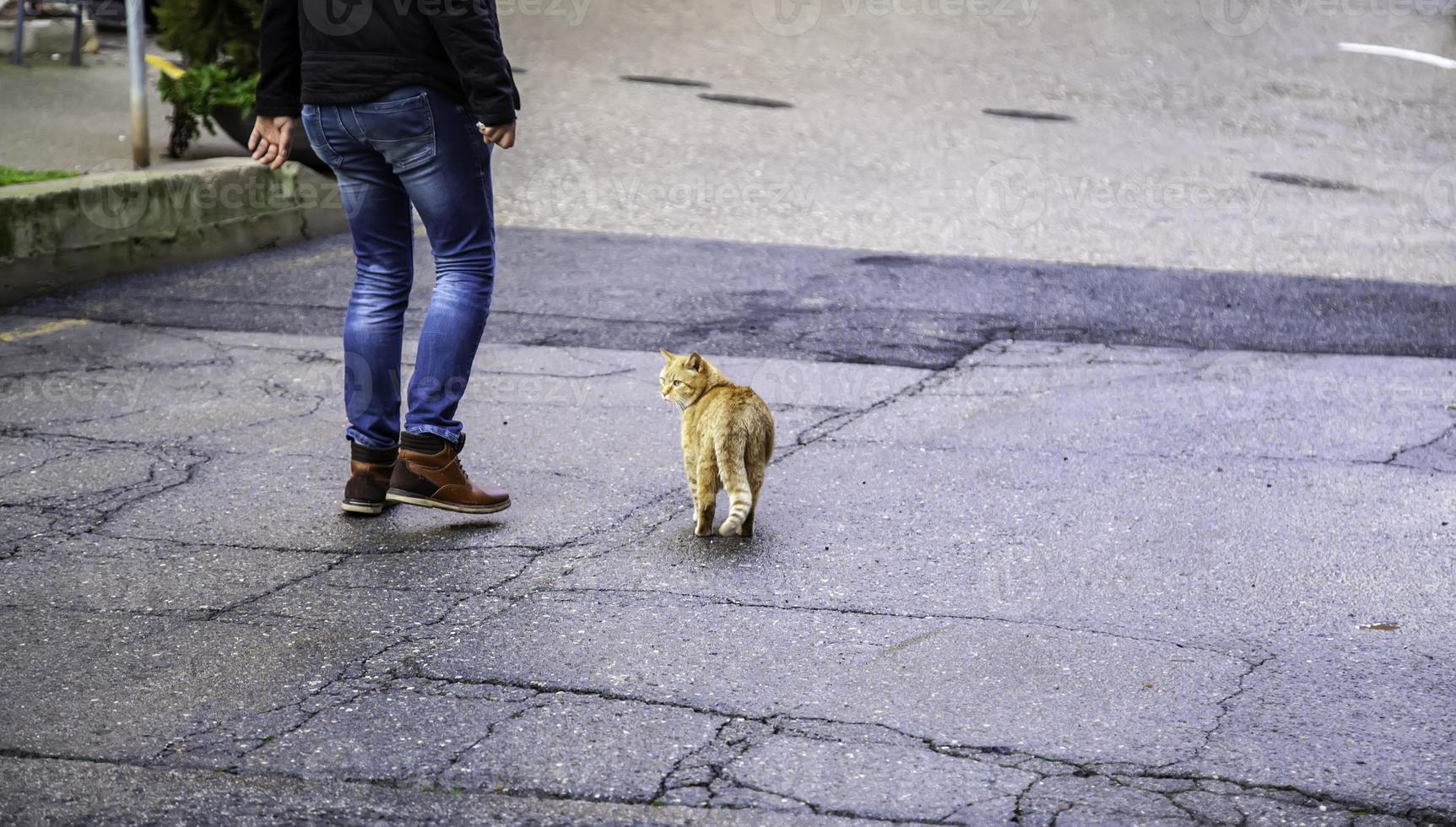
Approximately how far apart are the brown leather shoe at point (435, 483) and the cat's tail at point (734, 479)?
784 mm

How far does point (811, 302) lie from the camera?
800cm

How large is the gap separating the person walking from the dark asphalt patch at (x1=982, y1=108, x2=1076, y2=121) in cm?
1064

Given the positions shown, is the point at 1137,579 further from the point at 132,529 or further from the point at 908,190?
the point at 908,190

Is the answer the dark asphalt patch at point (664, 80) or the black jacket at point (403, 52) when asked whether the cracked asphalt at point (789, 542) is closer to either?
the black jacket at point (403, 52)

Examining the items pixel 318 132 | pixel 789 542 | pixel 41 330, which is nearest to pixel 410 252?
pixel 318 132

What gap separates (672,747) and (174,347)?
4.35m

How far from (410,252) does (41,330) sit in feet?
9.99

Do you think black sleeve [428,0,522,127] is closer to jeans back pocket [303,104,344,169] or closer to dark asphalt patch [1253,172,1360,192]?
jeans back pocket [303,104,344,169]

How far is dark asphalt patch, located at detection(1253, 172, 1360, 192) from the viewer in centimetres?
1197

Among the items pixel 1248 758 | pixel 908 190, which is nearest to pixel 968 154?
pixel 908 190

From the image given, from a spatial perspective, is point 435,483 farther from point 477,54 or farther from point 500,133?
point 477,54

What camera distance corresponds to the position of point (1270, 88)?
1691 cm

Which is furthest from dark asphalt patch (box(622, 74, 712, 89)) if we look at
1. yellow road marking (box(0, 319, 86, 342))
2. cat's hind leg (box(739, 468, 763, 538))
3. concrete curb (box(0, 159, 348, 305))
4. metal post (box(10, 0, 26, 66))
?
cat's hind leg (box(739, 468, 763, 538))

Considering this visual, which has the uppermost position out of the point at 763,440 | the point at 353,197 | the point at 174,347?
the point at 353,197
